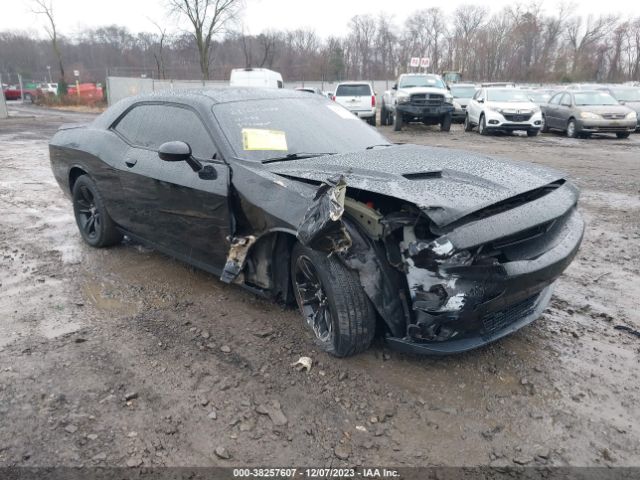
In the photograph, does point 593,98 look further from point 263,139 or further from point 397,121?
point 263,139

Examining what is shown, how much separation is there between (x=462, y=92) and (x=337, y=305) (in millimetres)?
20510

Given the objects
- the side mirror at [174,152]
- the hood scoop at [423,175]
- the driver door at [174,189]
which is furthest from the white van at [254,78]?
the hood scoop at [423,175]

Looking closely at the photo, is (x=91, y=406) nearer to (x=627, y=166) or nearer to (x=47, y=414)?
(x=47, y=414)

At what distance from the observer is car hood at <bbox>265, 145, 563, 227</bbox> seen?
2.52 m

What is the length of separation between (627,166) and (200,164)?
956 centimetres

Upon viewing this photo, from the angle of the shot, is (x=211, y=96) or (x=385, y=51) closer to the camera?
(x=211, y=96)

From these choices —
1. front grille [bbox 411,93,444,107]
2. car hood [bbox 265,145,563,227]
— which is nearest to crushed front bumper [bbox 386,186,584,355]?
car hood [bbox 265,145,563,227]

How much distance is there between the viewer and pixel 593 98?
15.3 meters

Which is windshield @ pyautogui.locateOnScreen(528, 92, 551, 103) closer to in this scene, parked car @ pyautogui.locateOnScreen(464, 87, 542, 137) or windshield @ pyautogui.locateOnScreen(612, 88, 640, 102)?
windshield @ pyautogui.locateOnScreen(612, 88, 640, 102)

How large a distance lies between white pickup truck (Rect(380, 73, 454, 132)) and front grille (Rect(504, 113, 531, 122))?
1817 mm

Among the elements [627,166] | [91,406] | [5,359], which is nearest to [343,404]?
[91,406]

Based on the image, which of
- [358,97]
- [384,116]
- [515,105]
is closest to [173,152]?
[515,105]

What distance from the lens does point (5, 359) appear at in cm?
304

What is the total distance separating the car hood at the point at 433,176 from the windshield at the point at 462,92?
18837mm
